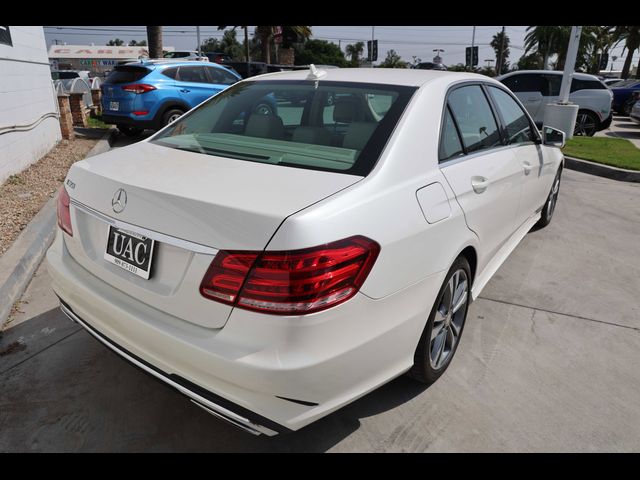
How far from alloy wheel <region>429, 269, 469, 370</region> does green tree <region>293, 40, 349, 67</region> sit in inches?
2654

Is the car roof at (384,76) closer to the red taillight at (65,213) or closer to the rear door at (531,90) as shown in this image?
the red taillight at (65,213)

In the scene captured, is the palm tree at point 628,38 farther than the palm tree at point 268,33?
Yes

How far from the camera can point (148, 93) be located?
961 centimetres

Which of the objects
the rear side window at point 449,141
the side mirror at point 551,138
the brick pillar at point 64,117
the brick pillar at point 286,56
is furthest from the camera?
the brick pillar at point 286,56

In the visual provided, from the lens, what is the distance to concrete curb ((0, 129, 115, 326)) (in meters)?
3.36

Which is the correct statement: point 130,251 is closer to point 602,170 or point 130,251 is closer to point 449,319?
point 449,319

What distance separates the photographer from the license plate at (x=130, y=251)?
195 cm

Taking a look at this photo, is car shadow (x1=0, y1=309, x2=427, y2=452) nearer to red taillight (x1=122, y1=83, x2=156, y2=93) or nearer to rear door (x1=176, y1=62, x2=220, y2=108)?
red taillight (x1=122, y1=83, x2=156, y2=93)

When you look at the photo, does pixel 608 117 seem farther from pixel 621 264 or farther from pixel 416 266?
pixel 416 266

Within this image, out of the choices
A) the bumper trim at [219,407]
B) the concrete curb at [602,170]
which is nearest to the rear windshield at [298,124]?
the bumper trim at [219,407]

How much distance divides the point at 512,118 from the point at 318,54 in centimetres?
7131

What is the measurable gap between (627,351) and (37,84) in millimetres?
8582

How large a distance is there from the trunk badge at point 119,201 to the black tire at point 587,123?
1347 cm

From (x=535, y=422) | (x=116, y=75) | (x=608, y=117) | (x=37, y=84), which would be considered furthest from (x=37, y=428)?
(x=608, y=117)
